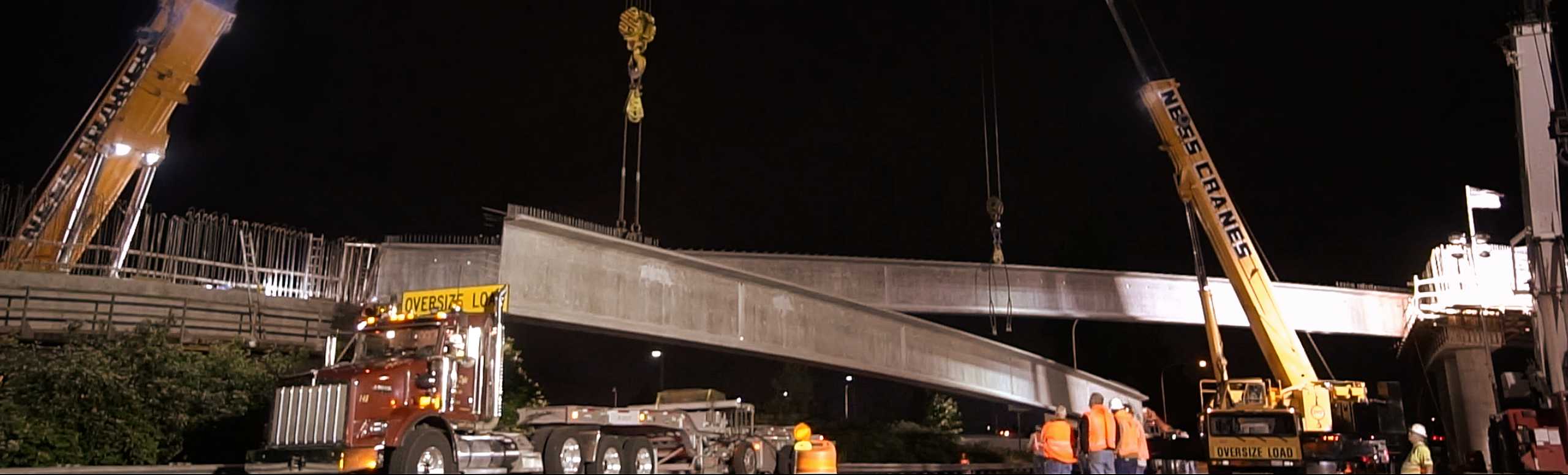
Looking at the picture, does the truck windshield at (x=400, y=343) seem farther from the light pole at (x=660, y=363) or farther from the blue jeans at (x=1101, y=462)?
the light pole at (x=660, y=363)

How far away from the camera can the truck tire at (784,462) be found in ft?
65.0

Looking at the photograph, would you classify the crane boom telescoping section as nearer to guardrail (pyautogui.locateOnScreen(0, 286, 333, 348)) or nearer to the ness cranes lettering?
guardrail (pyautogui.locateOnScreen(0, 286, 333, 348))

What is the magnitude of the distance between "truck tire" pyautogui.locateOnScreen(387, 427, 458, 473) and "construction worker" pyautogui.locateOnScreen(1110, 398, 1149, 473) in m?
8.65

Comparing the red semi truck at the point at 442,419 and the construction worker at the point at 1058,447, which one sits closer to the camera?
the red semi truck at the point at 442,419

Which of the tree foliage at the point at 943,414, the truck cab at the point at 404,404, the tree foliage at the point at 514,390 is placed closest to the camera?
the truck cab at the point at 404,404

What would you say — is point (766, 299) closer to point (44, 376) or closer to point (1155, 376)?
point (44, 376)

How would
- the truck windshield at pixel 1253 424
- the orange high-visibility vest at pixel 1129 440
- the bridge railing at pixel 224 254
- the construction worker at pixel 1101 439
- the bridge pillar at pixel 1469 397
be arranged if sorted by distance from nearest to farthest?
the construction worker at pixel 1101 439 < the orange high-visibility vest at pixel 1129 440 < the truck windshield at pixel 1253 424 < the bridge railing at pixel 224 254 < the bridge pillar at pixel 1469 397

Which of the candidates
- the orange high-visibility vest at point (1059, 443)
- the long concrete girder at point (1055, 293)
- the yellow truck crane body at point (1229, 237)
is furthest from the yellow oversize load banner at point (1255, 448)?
the long concrete girder at point (1055, 293)

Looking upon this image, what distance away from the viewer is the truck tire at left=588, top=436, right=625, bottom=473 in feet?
52.5

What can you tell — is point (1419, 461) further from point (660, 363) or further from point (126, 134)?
point (126, 134)

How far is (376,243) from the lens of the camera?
960 inches

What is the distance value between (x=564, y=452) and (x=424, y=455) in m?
2.23

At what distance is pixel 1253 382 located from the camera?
2508cm

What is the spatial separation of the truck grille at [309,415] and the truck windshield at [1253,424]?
1550 cm
